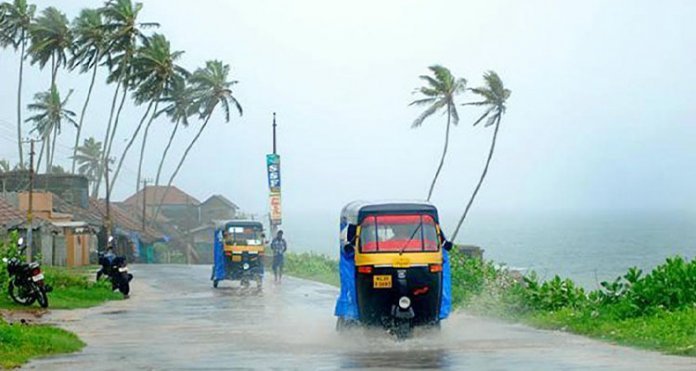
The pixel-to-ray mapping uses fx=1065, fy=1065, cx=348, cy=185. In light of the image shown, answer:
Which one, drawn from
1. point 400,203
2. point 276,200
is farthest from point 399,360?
point 276,200

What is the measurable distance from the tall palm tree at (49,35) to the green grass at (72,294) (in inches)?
1726

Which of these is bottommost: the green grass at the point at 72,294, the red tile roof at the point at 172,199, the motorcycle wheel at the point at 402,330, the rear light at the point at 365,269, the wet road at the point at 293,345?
the wet road at the point at 293,345

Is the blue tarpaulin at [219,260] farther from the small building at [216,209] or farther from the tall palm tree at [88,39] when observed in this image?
the small building at [216,209]

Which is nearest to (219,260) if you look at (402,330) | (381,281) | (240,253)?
(240,253)

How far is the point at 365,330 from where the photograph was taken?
18.5 metres

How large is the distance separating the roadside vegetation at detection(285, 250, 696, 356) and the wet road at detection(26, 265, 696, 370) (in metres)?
0.62

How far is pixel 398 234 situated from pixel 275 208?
33493mm

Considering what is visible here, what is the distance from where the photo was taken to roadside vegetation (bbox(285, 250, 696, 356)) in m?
16.5

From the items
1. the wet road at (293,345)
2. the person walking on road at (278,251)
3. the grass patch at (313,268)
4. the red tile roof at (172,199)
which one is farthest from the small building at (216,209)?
the wet road at (293,345)

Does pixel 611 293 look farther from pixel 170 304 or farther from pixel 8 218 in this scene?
Result: pixel 8 218

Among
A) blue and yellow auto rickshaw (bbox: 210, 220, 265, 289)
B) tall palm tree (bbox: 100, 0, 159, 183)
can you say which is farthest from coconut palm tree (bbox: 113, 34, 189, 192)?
blue and yellow auto rickshaw (bbox: 210, 220, 265, 289)

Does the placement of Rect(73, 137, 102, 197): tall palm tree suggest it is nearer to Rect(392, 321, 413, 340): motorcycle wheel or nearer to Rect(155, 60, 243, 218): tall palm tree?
Rect(155, 60, 243, 218): tall palm tree

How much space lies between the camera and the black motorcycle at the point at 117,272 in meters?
32.1

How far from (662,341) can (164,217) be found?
98200mm
